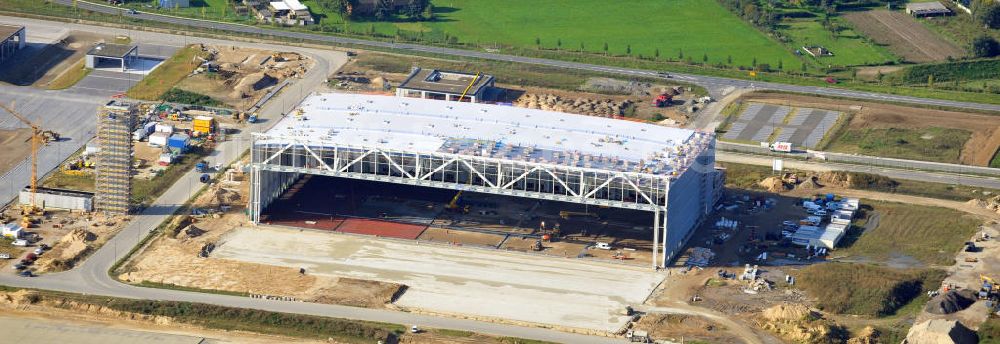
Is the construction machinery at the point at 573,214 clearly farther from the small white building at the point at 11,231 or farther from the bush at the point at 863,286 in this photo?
the small white building at the point at 11,231

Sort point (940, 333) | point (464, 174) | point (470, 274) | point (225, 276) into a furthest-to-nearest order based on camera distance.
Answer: point (464, 174), point (470, 274), point (225, 276), point (940, 333)

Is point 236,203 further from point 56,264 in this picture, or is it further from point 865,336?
point 865,336

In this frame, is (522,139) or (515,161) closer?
(515,161)

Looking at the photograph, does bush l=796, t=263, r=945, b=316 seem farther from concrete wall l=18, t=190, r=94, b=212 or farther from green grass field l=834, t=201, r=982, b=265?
concrete wall l=18, t=190, r=94, b=212

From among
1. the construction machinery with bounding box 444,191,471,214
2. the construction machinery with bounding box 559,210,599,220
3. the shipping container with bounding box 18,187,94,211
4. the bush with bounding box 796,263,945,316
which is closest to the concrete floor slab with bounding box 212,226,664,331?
the construction machinery with bounding box 444,191,471,214

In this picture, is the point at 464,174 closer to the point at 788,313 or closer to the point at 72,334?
the point at 788,313

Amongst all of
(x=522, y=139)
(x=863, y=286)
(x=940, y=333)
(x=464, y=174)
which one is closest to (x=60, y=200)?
(x=464, y=174)
